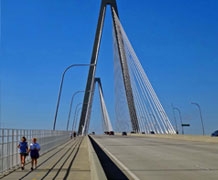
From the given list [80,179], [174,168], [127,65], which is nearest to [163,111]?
[127,65]

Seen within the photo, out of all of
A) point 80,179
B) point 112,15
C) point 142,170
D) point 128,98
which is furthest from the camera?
point 112,15

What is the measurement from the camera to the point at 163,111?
45312 mm

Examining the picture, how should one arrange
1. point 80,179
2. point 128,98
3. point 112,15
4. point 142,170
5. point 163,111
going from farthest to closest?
point 112,15, point 128,98, point 163,111, point 142,170, point 80,179

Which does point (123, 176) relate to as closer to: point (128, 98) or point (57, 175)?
point (57, 175)

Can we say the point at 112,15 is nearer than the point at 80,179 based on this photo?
No

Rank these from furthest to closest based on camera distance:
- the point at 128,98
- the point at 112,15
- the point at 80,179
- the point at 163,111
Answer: the point at 112,15, the point at 128,98, the point at 163,111, the point at 80,179

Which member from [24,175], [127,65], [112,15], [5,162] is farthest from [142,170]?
[112,15]

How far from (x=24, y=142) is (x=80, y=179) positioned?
14.8 ft

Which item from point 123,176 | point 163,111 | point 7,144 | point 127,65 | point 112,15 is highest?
point 112,15

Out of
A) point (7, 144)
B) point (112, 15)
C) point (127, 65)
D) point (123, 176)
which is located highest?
point (112, 15)

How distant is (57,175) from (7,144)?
3.00m

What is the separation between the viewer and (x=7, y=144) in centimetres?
1620

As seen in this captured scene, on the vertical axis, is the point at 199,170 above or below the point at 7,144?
below

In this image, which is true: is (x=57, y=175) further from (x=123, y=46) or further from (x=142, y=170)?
(x=123, y=46)
